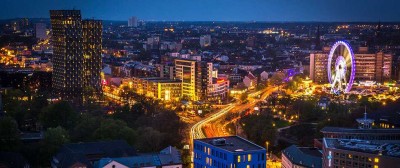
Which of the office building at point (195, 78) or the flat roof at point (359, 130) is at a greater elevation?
the office building at point (195, 78)

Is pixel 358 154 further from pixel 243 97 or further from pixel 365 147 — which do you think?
pixel 243 97

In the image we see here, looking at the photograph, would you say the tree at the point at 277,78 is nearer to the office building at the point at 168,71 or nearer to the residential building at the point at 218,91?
the residential building at the point at 218,91

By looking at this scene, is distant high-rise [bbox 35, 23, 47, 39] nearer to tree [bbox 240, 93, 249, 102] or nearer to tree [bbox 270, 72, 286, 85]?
tree [bbox 270, 72, 286, 85]

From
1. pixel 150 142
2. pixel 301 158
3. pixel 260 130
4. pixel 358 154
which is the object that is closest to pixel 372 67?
pixel 260 130

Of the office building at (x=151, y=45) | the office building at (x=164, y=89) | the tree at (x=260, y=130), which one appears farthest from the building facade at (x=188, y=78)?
the office building at (x=151, y=45)

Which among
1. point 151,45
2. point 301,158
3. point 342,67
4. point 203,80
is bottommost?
point 301,158
